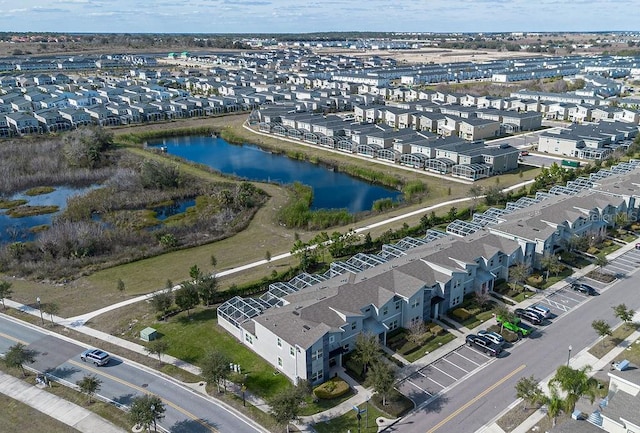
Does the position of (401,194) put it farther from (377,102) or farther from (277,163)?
(377,102)

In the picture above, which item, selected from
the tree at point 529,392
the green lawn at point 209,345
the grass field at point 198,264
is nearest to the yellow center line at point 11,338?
the grass field at point 198,264

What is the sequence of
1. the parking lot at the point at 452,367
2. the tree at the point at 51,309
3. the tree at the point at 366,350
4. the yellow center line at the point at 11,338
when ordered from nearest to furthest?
1. the parking lot at the point at 452,367
2. the tree at the point at 366,350
3. the yellow center line at the point at 11,338
4. the tree at the point at 51,309

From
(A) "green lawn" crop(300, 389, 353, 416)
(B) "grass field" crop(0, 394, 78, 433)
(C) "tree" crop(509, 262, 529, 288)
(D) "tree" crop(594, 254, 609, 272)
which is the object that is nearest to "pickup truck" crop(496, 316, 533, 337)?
(C) "tree" crop(509, 262, 529, 288)

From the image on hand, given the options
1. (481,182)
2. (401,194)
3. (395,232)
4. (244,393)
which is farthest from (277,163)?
(244,393)

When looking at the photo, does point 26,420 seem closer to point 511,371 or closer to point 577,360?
point 511,371

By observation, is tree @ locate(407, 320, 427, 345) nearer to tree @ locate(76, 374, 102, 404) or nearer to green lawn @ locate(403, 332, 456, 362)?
green lawn @ locate(403, 332, 456, 362)

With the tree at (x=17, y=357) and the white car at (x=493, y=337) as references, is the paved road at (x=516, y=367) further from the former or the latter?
the tree at (x=17, y=357)

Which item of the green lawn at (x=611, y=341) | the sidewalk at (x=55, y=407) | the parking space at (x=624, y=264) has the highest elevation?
the parking space at (x=624, y=264)
